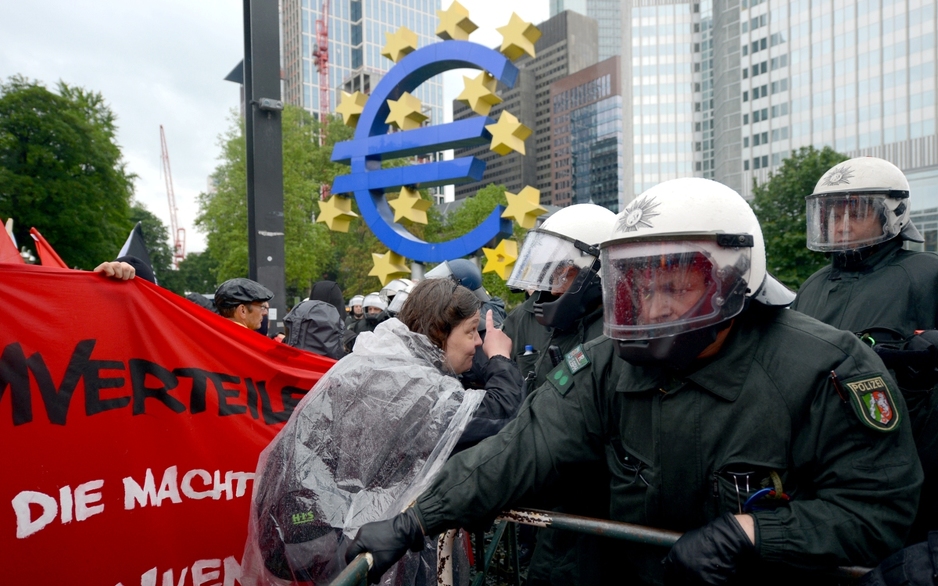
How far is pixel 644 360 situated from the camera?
1.69 metres

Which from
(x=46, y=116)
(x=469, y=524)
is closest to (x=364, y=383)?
(x=469, y=524)

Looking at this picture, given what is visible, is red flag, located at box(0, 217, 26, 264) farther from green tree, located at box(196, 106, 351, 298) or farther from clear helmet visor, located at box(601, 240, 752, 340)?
green tree, located at box(196, 106, 351, 298)

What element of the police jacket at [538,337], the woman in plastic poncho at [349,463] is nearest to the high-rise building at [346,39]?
the police jacket at [538,337]

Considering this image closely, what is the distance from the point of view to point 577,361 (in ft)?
6.61

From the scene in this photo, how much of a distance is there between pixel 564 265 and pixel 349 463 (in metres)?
1.48

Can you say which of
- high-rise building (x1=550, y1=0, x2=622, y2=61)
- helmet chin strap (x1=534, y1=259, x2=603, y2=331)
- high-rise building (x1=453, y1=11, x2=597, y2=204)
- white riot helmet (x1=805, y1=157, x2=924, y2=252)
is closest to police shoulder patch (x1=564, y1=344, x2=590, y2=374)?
helmet chin strap (x1=534, y1=259, x2=603, y2=331)

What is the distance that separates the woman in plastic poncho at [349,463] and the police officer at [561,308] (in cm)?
41

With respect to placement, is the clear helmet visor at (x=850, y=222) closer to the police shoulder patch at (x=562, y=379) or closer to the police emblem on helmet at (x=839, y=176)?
the police emblem on helmet at (x=839, y=176)

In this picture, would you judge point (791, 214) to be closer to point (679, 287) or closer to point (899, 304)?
point (899, 304)

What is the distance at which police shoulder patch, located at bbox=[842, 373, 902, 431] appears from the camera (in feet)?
4.87

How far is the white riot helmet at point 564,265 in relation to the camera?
300 centimetres

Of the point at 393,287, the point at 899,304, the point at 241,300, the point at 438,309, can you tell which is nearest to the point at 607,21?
the point at 393,287

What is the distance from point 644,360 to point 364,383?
1033mm

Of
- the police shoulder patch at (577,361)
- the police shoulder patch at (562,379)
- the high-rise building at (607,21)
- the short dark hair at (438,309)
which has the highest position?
the high-rise building at (607,21)
